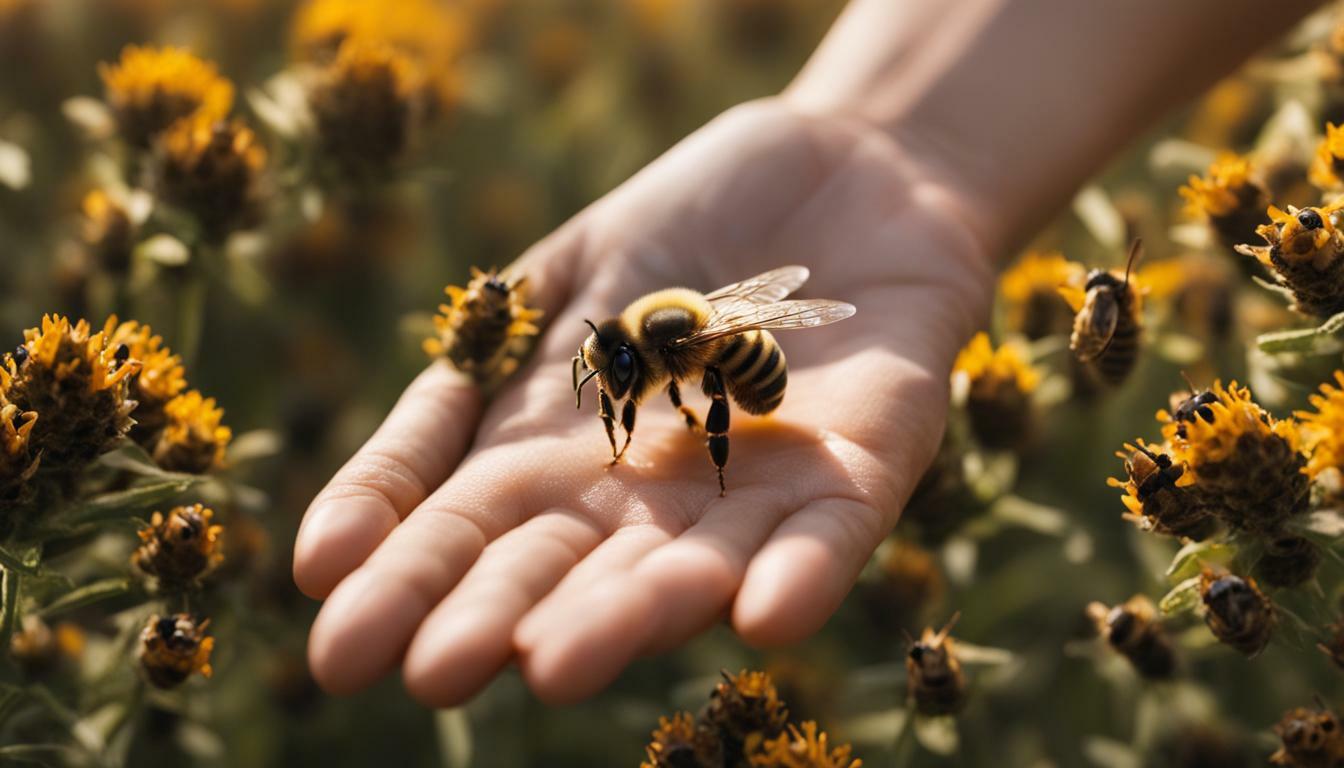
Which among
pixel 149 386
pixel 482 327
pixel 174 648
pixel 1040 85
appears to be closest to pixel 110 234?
pixel 149 386

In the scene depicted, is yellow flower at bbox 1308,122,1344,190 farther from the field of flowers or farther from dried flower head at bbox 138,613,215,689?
dried flower head at bbox 138,613,215,689

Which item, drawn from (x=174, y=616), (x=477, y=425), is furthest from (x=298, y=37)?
(x=174, y=616)

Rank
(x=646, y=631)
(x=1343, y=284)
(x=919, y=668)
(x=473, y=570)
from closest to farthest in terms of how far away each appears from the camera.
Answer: (x=646, y=631), (x=473, y=570), (x=1343, y=284), (x=919, y=668)

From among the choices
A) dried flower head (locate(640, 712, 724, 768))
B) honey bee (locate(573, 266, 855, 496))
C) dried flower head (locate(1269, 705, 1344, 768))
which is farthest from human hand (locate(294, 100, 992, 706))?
dried flower head (locate(1269, 705, 1344, 768))

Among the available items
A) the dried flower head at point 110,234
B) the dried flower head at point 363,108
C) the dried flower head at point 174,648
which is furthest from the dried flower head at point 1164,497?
the dried flower head at point 110,234

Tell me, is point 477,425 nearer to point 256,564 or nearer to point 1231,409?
point 256,564

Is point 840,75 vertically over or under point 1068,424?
over

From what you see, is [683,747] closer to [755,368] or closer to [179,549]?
[755,368]
